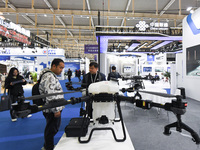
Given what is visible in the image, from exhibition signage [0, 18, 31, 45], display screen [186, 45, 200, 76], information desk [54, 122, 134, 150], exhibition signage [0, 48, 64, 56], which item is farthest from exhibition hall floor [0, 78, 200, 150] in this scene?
exhibition signage [0, 48, 64, 56]

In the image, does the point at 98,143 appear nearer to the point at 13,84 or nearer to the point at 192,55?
the point at 13,84

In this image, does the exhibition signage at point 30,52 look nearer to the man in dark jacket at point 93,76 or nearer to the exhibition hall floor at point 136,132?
the exhibition hall floor at point 136,132

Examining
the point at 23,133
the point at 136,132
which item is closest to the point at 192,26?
the point at 136,132

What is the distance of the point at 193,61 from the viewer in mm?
5902

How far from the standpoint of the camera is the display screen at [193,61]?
5.62m

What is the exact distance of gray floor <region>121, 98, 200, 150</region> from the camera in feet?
7.78

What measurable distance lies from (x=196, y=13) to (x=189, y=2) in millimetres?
2844

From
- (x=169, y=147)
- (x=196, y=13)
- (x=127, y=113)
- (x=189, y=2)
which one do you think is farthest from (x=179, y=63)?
(x=169, y=147)

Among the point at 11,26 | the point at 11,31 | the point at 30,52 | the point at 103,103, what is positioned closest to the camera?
the point at 103,103

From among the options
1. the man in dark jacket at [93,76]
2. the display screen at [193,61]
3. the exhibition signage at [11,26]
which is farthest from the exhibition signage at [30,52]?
the man in dark jacket at [93,76]

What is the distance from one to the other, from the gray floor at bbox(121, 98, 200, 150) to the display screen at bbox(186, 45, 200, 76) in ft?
6.97

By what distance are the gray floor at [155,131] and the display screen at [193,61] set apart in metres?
2.13

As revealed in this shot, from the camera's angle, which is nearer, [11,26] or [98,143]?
[98,143]

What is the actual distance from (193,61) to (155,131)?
4.60 m
